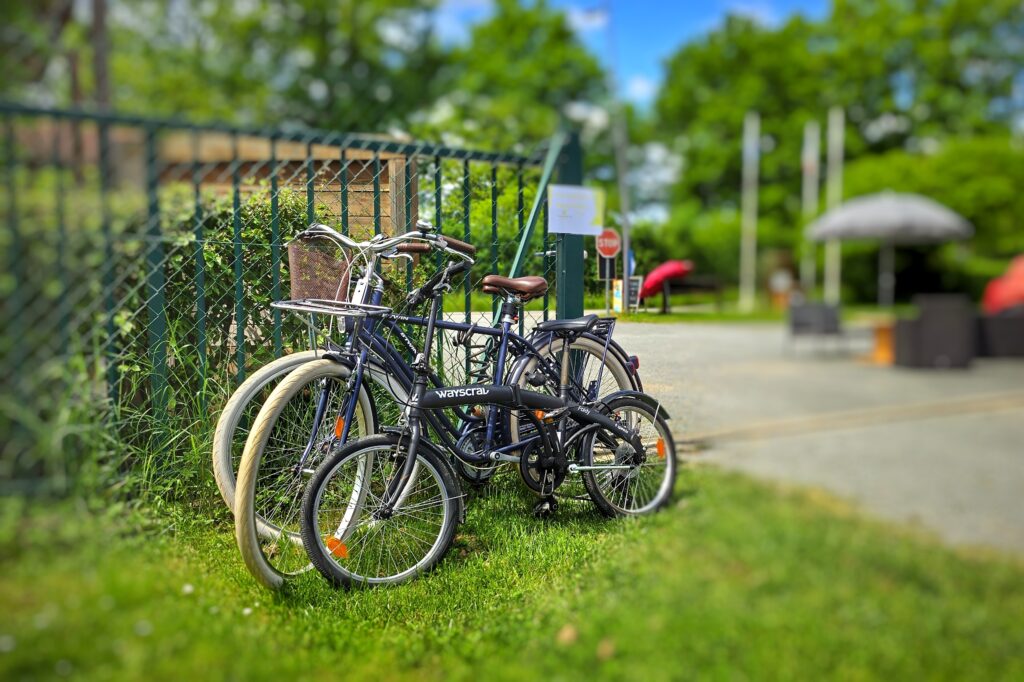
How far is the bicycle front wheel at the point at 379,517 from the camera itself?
255 cm

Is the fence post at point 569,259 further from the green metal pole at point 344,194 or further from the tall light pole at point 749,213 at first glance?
the tall light pole at point 749,213

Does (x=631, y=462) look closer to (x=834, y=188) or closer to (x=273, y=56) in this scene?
(x=834, y=188)

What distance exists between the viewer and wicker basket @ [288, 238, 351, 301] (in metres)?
2.76

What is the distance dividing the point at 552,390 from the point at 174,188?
1466 mm

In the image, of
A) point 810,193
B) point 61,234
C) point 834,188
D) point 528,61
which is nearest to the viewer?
point 61,234

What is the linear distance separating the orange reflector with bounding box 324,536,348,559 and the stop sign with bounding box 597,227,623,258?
56.3 inches

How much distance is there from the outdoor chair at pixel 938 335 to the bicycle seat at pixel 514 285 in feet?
14.9

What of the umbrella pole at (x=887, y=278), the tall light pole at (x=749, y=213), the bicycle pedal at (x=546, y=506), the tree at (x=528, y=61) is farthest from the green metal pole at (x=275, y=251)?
the tall light pole at (x=749, y=213)

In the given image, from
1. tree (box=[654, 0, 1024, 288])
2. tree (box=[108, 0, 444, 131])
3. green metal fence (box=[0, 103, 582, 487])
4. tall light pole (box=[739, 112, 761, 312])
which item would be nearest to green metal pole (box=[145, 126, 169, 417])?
green metal fence (box=[0, 103, 582, 487])

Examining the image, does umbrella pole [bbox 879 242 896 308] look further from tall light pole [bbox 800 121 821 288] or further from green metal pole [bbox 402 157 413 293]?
green metal pole [bbox 402 157 413 293]

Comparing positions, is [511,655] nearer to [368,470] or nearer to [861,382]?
[368,470]

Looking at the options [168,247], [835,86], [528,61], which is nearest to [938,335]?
[168,247]

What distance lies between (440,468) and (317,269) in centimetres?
77

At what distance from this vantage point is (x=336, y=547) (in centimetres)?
261
